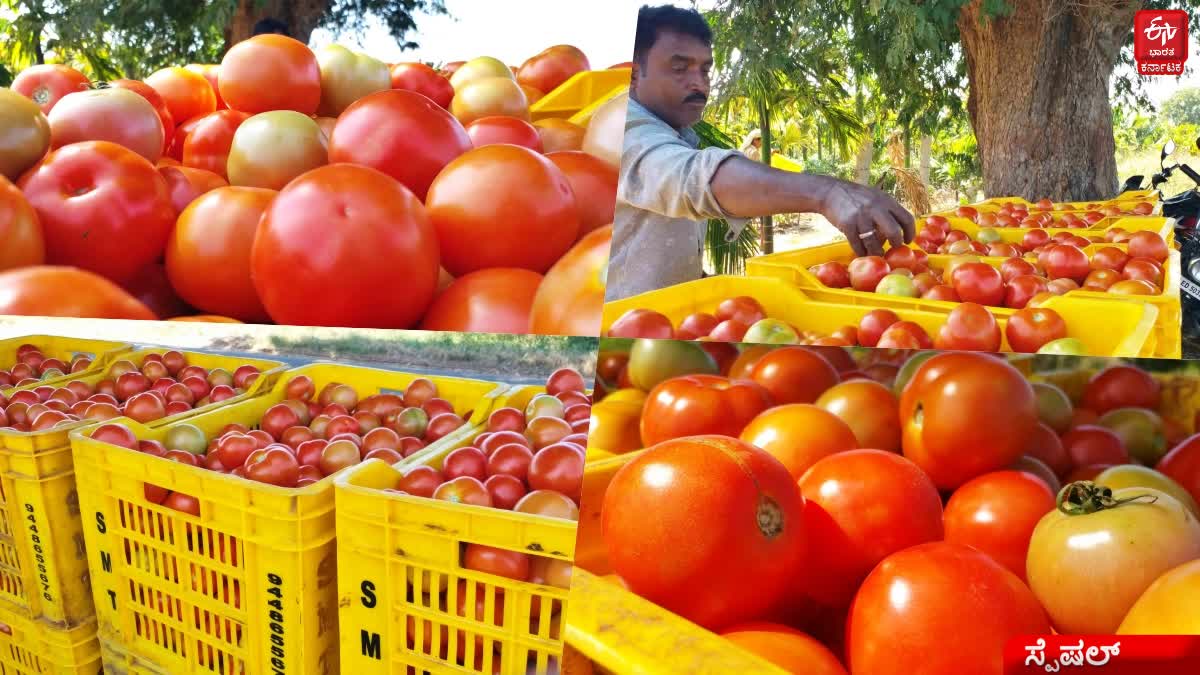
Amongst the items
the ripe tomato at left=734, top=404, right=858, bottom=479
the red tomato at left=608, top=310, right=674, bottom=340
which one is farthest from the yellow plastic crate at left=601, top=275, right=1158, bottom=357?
the ripe tomato at left=734, top=404, right=858, bottom=479

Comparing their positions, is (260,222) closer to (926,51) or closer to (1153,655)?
(1153,655)

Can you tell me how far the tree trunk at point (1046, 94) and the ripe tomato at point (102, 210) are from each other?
114 cm

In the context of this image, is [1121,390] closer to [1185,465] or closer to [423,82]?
[1185,465]

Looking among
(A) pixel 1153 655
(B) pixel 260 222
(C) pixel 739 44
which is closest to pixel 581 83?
(C) pixel 739 44

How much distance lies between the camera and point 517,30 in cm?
110

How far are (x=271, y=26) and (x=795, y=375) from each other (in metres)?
0.89

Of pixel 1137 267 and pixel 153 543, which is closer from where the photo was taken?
pixel 153 543

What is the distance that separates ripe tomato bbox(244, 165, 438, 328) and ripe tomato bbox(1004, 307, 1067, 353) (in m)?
0.86

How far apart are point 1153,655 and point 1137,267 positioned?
4.07ft

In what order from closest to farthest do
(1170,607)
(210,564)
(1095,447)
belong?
(1170,607) → (1095,447) → (210,564)

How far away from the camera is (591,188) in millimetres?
933

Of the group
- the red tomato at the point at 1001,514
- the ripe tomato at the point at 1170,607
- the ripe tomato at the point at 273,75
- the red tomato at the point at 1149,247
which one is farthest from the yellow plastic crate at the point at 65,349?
the red tomato at the point at 1149,247

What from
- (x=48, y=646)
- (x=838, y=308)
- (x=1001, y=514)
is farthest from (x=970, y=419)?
(x=48, y=646)

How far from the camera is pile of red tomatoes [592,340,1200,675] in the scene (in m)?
0.42
